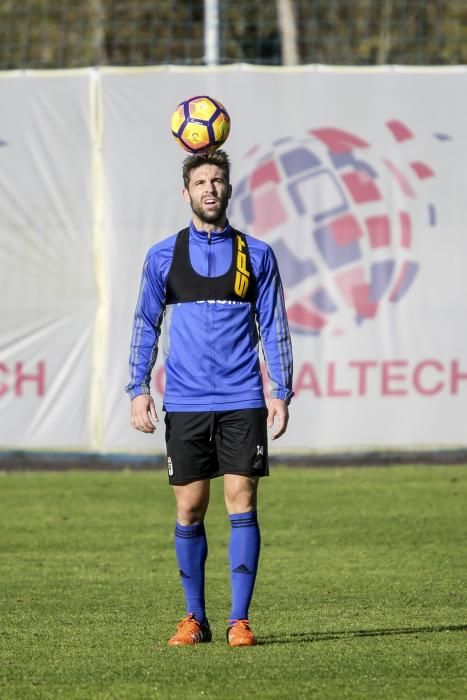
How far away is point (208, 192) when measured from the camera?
6238mm

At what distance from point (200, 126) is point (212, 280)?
100 cm

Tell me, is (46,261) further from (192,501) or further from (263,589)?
(192,501)

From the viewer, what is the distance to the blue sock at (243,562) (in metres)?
6.20

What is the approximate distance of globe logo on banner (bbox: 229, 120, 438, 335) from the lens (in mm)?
12836

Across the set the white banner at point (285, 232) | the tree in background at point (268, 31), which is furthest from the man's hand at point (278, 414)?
the tree in background at point (268, 31)

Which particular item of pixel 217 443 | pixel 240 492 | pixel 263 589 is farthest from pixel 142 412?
pixel 263 589

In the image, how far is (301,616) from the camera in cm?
712

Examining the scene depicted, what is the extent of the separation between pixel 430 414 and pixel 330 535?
3.22m

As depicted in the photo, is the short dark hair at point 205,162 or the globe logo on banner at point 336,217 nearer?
the short dark hair at point 205,162

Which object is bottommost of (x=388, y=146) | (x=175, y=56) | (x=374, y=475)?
(x=374, y=475)

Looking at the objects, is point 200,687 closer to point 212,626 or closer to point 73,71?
point 212,626

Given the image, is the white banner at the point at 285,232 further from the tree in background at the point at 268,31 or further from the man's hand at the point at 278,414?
the man's hand at the point at 278,414

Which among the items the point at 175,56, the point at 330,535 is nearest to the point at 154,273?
the point at 330,535

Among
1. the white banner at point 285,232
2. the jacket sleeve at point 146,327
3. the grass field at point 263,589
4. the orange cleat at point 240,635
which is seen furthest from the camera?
the white banner at point 285,232
